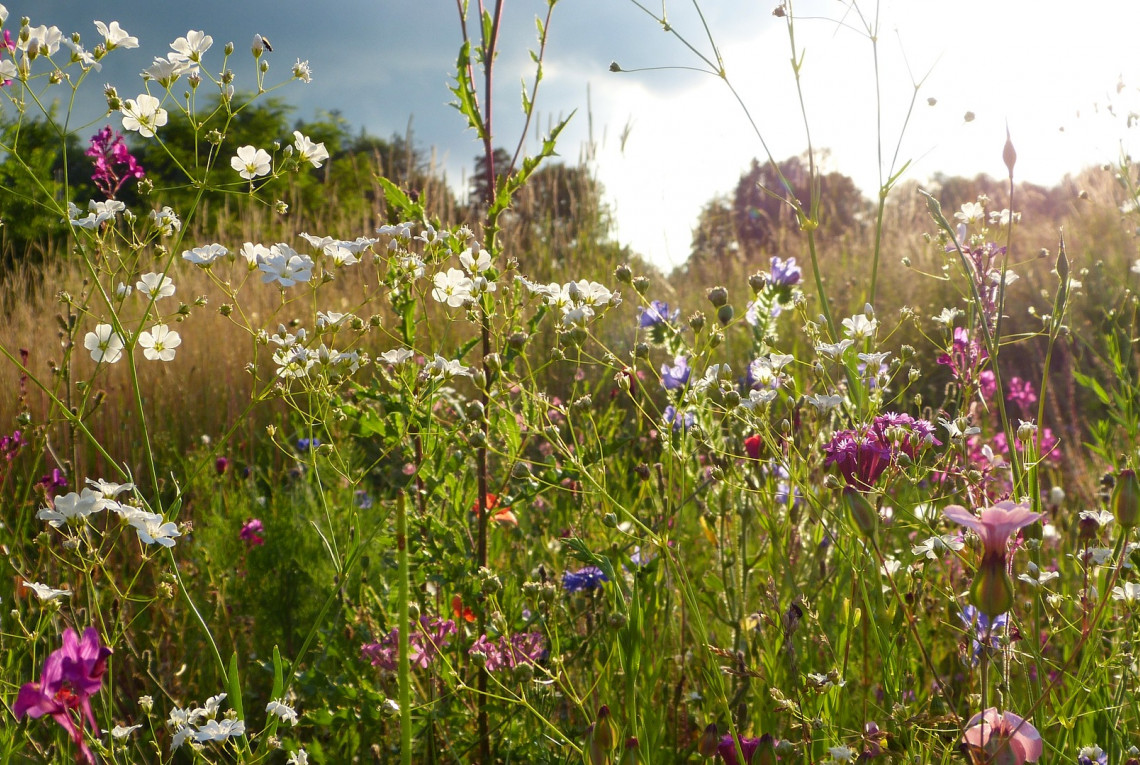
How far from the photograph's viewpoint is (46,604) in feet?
3.13

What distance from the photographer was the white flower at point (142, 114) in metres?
1.27

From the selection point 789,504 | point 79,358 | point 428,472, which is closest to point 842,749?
point 789,504

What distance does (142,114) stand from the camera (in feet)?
4.22

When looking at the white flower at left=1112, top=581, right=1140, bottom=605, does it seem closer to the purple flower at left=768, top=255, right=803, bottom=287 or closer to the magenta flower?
the magenta flower

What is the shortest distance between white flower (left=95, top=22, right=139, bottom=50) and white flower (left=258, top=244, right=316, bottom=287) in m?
0.37

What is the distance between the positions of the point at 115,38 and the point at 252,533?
1.43 meters

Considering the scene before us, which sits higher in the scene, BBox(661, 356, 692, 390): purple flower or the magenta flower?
BBox(661, 356, 692, 390): purple flower

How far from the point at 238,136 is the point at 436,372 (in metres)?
13.0

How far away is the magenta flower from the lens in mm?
770

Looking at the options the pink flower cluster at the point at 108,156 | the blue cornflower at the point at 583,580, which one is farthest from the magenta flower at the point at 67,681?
the pink flower cluster at the point at 108,156

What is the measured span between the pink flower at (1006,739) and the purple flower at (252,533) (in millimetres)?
1880

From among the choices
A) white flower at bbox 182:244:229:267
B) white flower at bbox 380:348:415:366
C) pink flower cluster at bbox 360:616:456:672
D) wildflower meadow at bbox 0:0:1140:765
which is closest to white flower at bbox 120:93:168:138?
wildflower meadow at bbox 0:0:1140:765

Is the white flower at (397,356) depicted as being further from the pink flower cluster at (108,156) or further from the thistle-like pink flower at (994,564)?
the pink flower cluster at (108,156)

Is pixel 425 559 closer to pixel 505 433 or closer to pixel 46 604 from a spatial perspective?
pixel 505 433
